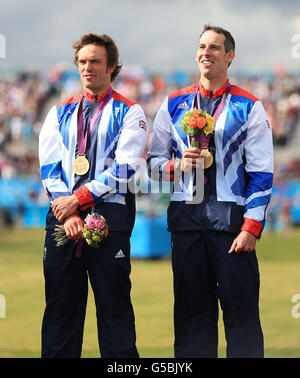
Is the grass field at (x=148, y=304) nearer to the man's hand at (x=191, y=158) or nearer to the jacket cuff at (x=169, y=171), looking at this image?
the jacket cuff at (x=169, y=171)

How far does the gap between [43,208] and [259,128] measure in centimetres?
1687

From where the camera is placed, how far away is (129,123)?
4.38m

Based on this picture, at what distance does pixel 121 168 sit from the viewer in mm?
4289

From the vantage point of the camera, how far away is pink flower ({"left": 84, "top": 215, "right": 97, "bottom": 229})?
4.14 m

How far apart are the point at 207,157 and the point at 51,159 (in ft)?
3.38

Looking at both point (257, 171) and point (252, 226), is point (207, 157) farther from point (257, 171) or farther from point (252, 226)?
point (252, 226)

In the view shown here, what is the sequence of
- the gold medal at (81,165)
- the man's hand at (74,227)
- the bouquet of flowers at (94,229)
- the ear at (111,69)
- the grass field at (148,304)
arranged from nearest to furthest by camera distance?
the bouquet of flowers at (94,229) < the man's hand at (74,227) < the gold medal at (81,165) < the ear at (111,69) < the grass field at (148,304)

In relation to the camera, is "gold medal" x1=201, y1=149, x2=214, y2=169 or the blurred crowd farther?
the blurred crowd

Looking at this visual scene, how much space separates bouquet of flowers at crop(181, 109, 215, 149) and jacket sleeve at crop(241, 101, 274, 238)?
0.93 ft

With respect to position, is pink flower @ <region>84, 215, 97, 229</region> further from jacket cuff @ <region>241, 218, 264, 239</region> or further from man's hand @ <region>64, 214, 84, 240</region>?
jacket cuff @ <region>241, 218, 264, 239</region>

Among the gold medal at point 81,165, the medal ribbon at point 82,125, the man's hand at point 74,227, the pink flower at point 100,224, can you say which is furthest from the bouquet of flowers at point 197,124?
the man's hand at point 74,227

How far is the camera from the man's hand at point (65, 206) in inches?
169

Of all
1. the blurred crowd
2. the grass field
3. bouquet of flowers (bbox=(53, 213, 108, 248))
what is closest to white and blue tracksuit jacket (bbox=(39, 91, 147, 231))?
bouquet of flowers (bbox=(53, 213, 108, 248))

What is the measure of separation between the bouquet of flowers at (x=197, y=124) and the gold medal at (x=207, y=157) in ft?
0.24
